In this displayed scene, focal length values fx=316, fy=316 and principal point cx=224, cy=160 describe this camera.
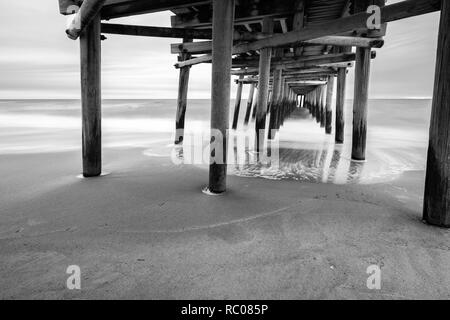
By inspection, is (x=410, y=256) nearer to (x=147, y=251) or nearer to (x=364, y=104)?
(x=147, y=251)

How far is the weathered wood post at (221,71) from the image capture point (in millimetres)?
2889

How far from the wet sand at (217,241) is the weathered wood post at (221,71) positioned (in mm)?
351

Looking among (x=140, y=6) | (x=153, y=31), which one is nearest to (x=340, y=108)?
(x=153, y=31)

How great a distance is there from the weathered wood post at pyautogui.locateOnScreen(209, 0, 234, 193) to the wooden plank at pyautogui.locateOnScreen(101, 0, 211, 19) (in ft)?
2.81

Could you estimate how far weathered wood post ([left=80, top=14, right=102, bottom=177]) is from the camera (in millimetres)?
3623

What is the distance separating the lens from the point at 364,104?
196 inches

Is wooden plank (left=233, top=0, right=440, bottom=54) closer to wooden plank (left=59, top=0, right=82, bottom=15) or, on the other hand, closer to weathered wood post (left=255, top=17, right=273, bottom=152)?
weathered wood post (left=255, top=17, right=273, bottom=152)

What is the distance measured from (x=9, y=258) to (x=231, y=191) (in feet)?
6.55

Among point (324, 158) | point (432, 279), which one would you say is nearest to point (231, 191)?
point (432, 279)

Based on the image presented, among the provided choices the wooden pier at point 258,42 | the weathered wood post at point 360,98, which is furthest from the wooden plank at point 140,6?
the weathered wood post at point 360,98

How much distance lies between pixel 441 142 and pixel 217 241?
1801 millimetres

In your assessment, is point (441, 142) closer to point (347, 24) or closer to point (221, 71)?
point (347, 24)

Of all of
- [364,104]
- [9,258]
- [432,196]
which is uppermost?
[364,104]

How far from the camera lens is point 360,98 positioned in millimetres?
4934
